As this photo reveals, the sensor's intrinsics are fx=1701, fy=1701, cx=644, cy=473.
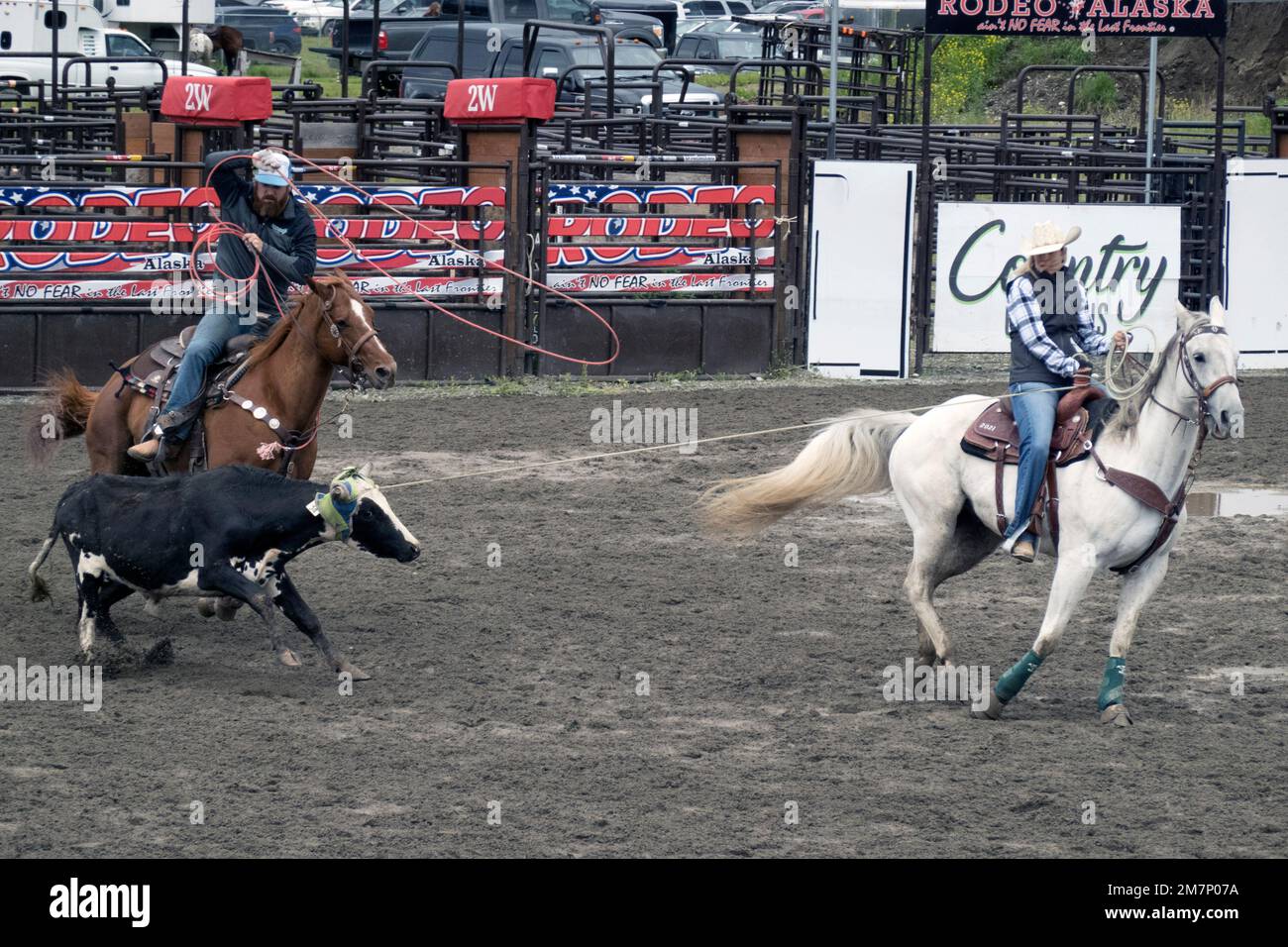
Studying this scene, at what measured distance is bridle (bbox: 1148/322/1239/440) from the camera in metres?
6.55

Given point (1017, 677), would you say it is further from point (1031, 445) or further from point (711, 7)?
point (711, 7)

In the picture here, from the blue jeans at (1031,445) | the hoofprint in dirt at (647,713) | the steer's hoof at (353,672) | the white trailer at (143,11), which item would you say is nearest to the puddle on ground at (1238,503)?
the hoofprint in dirt at (647,713)

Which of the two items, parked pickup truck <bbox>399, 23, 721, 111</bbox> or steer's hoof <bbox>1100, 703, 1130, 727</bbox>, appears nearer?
steer's hoof <bbox>1100, 703, 1130, 727</bbox>

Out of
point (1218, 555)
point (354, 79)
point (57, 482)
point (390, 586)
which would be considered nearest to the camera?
point (390, 586)

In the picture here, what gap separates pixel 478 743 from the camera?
659 centimetres

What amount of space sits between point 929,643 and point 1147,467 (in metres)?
1.35

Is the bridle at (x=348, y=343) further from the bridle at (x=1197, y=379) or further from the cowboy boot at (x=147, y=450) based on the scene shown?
the bridle at (x=1197, y=379)

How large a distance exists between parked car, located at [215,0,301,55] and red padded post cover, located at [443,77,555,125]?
26.4 metres

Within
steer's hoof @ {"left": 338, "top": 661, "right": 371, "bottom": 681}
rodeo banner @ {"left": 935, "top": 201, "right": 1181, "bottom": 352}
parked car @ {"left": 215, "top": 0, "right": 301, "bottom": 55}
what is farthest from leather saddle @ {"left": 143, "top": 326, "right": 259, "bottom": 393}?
parked car @ {"left": 215, "top": 0, "right": 301, "bottom": 55}

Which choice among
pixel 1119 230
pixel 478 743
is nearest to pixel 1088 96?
pixel 1119 230

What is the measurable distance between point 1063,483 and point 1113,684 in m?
0.84

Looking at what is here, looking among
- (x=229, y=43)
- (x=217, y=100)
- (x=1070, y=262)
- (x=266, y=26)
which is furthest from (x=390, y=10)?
(x=1070, y=262)

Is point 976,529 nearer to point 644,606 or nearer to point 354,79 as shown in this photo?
point 644,606

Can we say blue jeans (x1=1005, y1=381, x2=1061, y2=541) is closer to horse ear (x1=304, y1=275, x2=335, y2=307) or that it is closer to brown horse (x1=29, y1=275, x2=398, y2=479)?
brown horse (x1=29, y1=275, x2=398, y2=479)
